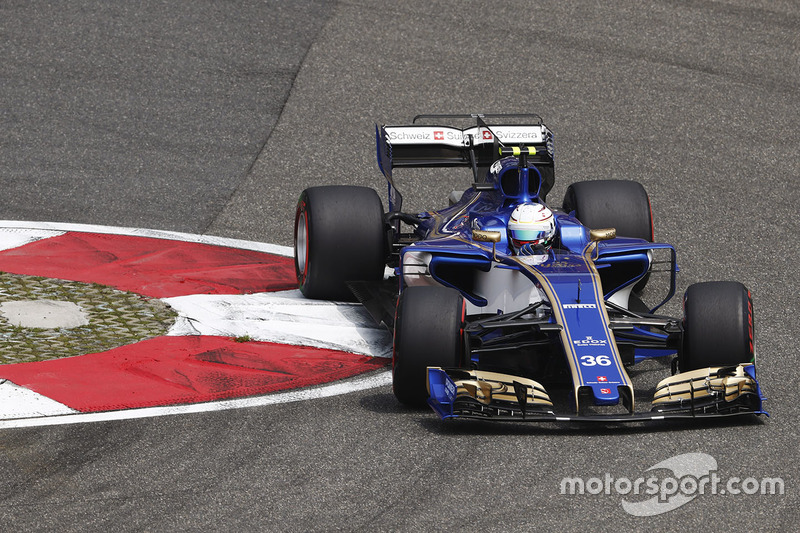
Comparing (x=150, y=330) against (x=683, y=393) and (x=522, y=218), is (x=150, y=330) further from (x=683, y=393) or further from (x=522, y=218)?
(x=683, y=393)

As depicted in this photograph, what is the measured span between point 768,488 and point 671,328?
152cm

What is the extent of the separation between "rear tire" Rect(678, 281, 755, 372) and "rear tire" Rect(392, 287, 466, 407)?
4.77 feet

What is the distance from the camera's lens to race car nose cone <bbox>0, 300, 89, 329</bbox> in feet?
30.8

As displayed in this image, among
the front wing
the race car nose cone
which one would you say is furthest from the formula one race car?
the race car nose cone

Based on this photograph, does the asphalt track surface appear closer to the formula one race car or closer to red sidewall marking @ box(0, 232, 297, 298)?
the formula one race car

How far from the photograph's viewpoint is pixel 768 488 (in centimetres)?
670

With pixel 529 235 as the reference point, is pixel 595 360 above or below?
below

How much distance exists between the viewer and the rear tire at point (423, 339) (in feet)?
25.0

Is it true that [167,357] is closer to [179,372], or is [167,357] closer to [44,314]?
[179,372]

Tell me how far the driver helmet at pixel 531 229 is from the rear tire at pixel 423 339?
48.4 inches

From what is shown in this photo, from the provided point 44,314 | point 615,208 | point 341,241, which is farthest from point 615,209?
point 44,314

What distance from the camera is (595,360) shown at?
7.47 metres

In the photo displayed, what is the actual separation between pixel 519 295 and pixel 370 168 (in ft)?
21.1

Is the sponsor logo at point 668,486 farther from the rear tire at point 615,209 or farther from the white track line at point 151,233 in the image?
the white track line at point 151,233
